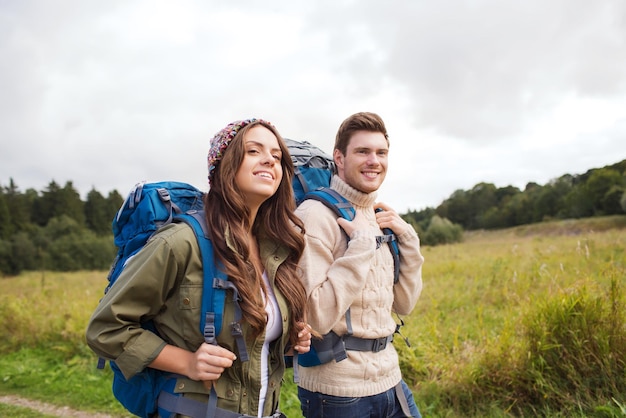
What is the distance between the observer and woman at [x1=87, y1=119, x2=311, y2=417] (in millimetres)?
1613

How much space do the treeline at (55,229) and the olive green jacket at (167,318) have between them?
42.8 m

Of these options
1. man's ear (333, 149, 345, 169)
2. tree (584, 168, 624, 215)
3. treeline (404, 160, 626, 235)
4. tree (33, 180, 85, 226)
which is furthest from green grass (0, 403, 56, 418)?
tree (33, 180, 85, 226)

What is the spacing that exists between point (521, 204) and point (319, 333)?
64.9m

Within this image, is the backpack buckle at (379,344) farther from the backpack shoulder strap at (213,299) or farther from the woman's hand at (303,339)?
the backpack shoulder strap at (213,299)

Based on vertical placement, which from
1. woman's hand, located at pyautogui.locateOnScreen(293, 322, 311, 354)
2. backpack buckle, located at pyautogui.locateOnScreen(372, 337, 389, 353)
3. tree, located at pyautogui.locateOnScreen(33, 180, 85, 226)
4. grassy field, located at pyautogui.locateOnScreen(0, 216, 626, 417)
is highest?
tree, located at pyautogui.locateOnScreen(33, 180, 85, 226)

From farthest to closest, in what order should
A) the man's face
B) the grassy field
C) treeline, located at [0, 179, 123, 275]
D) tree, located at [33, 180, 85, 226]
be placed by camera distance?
1. tree, located at [33, 180, 85, 226]
2. treeline, located at [0, 179, 123, 275]
3. the grassy field
4. the man's face

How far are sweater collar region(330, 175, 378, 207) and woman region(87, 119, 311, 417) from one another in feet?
1.33

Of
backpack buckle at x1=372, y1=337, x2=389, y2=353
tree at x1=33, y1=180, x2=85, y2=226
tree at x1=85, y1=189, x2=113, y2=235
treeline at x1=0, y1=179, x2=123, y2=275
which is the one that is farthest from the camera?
tree at x1=85, y1=189, x2=113, y2=235

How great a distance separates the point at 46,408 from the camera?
5.39m

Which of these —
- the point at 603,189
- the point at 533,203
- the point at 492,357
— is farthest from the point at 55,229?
the point at 603,189

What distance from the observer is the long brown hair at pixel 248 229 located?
1.73 metres

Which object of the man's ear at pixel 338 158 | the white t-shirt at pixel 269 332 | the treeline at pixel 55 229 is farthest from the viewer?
the treeline at pixel 55 229

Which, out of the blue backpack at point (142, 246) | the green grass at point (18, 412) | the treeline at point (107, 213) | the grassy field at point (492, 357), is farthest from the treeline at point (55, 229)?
the blue backpack at point (142, 246)

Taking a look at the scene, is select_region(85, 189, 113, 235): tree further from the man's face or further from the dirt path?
the man's face
